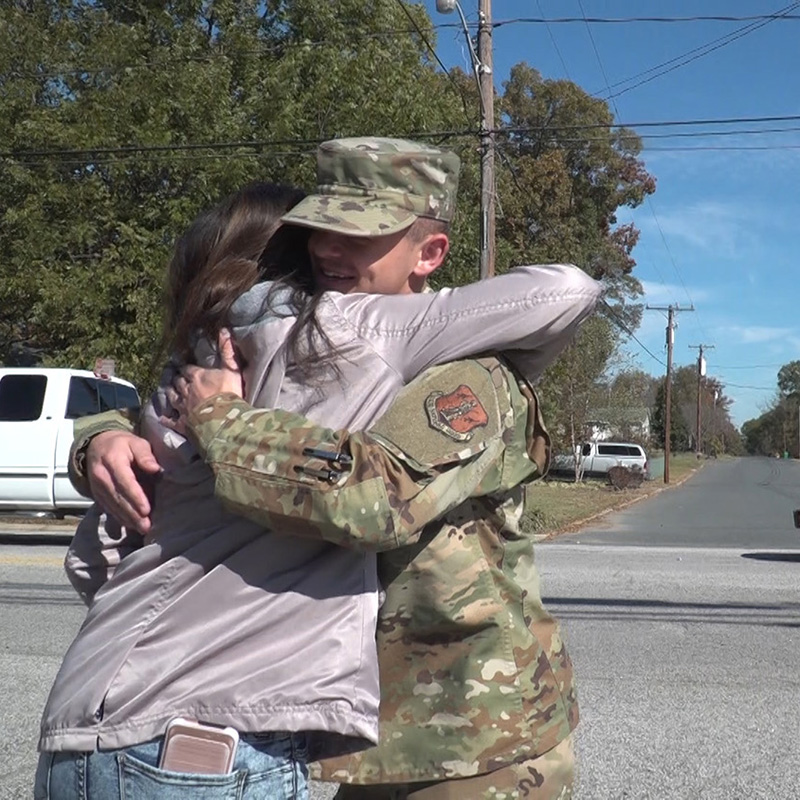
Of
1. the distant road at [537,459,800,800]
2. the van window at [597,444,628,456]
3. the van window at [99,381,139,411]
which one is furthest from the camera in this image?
the van window at [597,444,628,456]

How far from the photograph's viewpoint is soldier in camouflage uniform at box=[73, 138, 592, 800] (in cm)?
142

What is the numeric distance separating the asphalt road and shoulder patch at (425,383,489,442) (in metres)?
2.90

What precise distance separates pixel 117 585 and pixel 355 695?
37 centimetres

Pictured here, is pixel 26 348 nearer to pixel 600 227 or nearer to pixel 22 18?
pixel 22 18

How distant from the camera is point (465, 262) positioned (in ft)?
67.6

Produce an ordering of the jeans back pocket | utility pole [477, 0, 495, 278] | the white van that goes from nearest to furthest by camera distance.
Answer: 1. the jeans back pocket
2. the white van
3. utility pole [477, 0, 495, 278]

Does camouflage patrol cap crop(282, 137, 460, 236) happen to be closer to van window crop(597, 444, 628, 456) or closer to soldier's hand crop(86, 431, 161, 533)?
soldier's hand crop(86, 431, 161, 533)

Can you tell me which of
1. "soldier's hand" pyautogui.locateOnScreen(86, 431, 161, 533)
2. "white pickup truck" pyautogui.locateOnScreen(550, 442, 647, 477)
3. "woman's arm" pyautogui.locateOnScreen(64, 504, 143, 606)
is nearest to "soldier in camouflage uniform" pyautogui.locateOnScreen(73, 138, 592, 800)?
"soldier's hand" pyautogui.locateOnScreen(86, 431, 161, 533)

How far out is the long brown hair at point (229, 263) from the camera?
1.65 metres

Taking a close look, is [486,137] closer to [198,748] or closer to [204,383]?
[204,383]

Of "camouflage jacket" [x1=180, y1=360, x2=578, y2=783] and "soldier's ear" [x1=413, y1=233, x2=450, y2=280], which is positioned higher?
"soldier's ear" [x1=413, y1=233, x2=450, y2=280]

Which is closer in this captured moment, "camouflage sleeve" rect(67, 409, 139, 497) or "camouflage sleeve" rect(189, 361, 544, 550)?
"camouflage sleeve" rect(189, 361, 544, 550)

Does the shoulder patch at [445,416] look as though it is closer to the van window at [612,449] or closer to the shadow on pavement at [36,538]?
the shadow on pavement at [36,538]

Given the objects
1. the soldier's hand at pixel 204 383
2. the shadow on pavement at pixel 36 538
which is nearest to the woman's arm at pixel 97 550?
the soldier's hand at pixel 204 383
